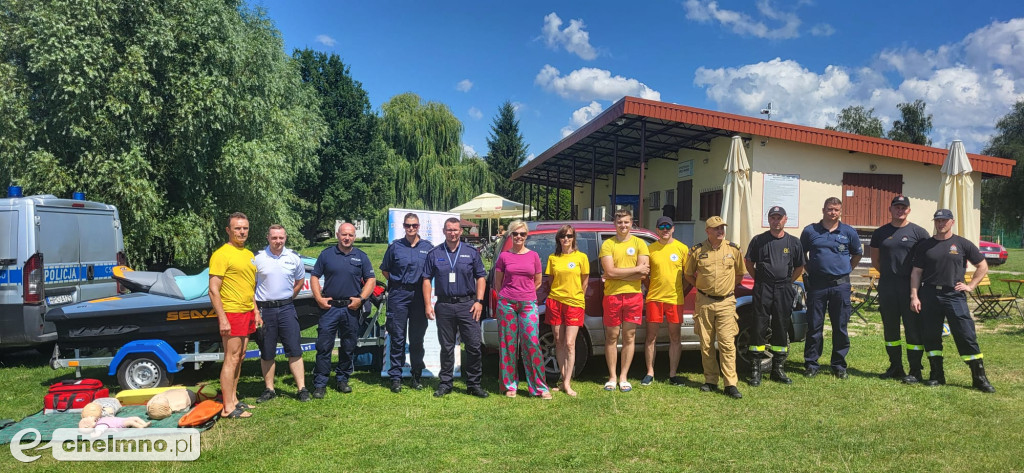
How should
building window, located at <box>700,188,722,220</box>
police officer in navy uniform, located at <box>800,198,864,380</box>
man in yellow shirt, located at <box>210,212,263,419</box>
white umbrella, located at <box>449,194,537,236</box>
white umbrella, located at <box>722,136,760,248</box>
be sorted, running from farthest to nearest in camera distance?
white umbrella, located at <box>449,194,537,236</box> < building window, located at <box>700,188,722,220</box> < white umbrella, located at <box>722,136,760,248</box> < police officer in navy uniform, located at <box>800,198,864,380</box> < man in yellow shirt, located at <box>210,212,263,419</box>

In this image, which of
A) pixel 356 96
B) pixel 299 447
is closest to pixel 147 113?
pixel 299 447

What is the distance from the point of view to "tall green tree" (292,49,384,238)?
114ft

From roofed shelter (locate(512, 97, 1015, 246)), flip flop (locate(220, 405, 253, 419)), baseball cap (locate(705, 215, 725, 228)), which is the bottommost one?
flip flop (locate(220, 405, 253, 419))

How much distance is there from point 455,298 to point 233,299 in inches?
77.5

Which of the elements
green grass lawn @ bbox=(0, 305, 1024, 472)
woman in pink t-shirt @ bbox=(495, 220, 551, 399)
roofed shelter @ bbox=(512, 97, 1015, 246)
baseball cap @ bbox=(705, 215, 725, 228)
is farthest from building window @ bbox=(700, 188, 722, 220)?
woman in pink t-shirt @ bbox=(495, 220, 551, 399)

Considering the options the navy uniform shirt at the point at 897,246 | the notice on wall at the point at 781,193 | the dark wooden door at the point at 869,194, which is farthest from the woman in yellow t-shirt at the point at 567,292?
the dark wooden door at the point at 869,194

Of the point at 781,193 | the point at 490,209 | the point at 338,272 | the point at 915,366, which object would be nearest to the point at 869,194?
the point at 781,193

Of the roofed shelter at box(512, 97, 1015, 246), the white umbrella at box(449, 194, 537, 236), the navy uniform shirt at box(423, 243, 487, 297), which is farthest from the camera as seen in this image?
the white umbrella at box(449, 194, 537, 236)

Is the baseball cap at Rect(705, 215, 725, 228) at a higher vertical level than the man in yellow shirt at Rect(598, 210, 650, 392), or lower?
higher

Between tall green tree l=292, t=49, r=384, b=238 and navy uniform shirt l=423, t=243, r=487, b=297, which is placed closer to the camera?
navy uniform shirt l=423, t=243, r=487, b=297

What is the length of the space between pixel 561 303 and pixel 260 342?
292cm

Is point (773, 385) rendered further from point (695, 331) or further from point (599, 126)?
point (599, 126)

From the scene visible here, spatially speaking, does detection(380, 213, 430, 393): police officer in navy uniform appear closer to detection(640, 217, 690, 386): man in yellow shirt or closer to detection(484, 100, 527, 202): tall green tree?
detection(640, 217, 690, 386): man in yellow shirt

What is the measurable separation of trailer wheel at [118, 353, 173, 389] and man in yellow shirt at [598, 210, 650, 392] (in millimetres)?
4497
